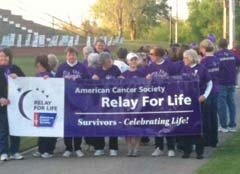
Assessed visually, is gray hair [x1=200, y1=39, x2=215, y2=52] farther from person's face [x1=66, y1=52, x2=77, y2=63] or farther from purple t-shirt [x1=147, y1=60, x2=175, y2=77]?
person's face [x1=66, y1=52, x2=77, y2=63]

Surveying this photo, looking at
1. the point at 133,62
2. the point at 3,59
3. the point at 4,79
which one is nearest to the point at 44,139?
the point at 4,79

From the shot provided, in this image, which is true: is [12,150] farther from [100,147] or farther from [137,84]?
[137,84]

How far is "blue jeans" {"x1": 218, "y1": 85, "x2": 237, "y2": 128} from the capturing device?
13867 millimetres

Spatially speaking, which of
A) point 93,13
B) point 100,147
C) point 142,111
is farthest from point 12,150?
point 93,13

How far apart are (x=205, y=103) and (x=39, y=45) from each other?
44.1 m

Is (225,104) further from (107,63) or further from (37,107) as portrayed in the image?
(37,107)

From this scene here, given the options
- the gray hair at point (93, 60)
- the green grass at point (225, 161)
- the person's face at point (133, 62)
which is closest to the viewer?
the green grass at point (225, 161)

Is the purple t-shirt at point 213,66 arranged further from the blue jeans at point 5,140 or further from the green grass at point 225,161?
the blue jeans at point 5,140

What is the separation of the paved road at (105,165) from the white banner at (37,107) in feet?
1.68

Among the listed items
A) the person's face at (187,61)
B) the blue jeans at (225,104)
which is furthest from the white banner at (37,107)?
the blue jeans at (225,104)

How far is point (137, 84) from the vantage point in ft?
36.0

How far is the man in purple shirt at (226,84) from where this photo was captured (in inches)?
541

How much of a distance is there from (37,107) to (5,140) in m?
0.76

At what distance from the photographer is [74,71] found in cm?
1116
